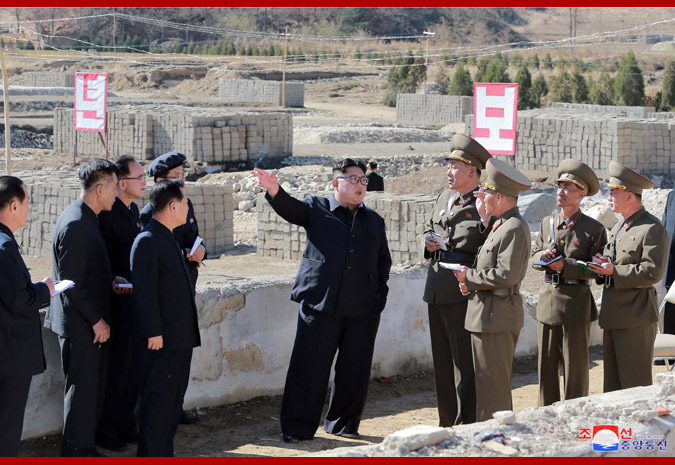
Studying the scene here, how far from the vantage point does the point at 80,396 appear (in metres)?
5.05

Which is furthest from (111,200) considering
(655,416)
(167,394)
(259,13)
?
(259,13)

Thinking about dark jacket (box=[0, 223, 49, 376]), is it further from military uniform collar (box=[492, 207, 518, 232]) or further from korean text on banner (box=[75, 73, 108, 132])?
korean text on banner (box=[75, 73, 108, 132])

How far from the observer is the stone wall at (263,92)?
132ft

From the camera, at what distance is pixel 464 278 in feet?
17.4

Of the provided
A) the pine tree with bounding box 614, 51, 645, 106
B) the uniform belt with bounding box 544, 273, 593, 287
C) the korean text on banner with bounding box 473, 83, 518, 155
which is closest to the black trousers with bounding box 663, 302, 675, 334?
the uniform belt with bounding box 544, 273, 593, 287

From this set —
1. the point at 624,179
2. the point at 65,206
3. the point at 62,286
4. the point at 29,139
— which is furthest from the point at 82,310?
the point at 29,139

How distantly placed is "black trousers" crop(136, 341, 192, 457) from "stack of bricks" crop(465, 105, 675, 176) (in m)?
14.9

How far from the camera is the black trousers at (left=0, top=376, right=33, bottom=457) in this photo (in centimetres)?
450

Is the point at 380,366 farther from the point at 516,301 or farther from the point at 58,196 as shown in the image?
the point at 58,196

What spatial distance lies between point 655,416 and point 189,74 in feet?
167

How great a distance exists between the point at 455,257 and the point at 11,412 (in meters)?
2.59

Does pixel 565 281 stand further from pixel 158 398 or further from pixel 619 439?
pixel 158 398

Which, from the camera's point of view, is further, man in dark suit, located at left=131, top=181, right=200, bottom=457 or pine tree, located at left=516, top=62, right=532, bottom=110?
pine tree, located at left=516, top=62, right=532, bottom=110

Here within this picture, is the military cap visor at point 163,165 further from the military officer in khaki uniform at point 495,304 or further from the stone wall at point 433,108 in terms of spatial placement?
the stone wall at point 433,108
